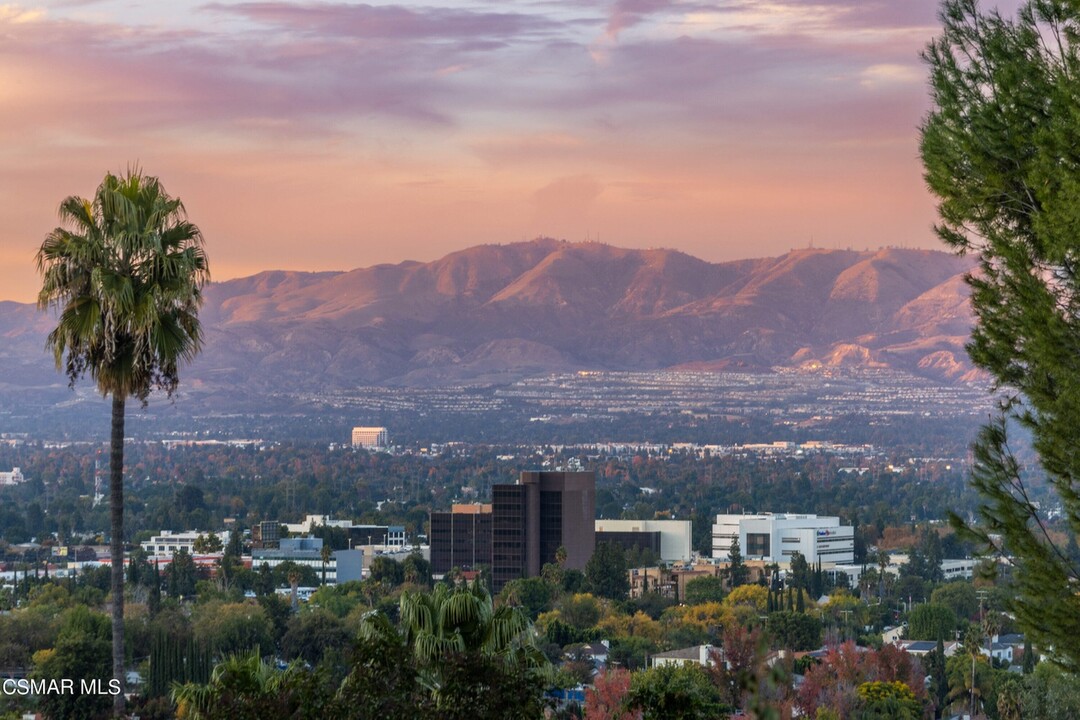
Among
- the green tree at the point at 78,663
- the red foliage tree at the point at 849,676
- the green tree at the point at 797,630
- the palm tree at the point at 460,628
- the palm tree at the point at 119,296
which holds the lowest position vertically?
the green tree at the point at 797,630

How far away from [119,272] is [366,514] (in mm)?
147834

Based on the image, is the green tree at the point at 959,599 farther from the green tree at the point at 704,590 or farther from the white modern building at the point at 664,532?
the white modern building at the point at 664,532

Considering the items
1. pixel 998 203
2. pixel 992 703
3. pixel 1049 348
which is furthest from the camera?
pixel 992 703

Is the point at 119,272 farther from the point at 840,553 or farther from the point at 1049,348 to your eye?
the point at 840,553

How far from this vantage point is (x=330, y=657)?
5456 centimetres

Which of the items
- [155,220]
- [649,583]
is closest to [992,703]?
[155,220]

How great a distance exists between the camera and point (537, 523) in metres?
109

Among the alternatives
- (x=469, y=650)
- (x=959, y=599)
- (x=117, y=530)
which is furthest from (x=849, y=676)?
(x=469, y=650)

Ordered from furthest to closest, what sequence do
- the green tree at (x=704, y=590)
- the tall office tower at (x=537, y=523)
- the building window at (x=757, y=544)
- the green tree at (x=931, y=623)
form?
the building window at (x=757, y=544), the tall office tower at (x=537, y=523), the green tree at (x=704, y=590), the green tree at (x=931, y=623)

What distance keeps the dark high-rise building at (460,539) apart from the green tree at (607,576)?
22.7 metres

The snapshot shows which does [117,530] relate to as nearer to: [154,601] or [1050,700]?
[1050,700]

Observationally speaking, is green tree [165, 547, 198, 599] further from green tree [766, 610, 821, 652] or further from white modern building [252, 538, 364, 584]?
green tree [766, 610, 821, 652]

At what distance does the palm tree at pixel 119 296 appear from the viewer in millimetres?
18406

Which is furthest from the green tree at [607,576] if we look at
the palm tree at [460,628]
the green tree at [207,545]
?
the palm tree at [460,628]
